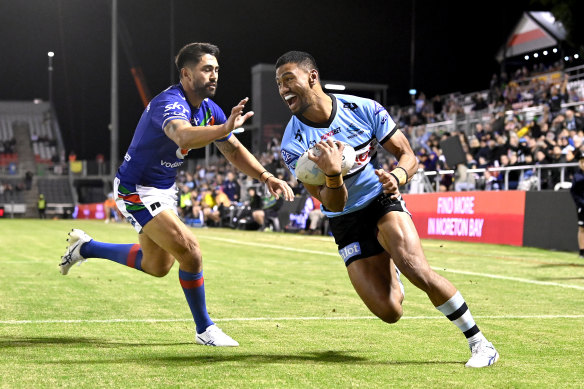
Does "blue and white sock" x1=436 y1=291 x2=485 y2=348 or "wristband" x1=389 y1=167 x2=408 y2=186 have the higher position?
"wristband" x1=389 y1=167 x2=408 y2=186

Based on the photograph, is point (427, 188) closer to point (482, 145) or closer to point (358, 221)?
point (482, 145)

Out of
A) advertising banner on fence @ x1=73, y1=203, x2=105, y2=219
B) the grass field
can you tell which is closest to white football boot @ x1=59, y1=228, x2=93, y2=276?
the grass field

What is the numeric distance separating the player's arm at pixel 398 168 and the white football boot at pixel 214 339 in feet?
5.82

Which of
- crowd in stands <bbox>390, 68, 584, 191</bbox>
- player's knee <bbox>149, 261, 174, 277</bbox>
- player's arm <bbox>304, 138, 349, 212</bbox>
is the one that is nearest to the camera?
player's arm <bbox>304, 138, 349, 212</bbox>

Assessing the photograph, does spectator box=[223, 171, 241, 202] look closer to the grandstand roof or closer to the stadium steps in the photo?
the grandstand roof

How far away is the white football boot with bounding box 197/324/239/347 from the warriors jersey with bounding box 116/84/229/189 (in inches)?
50.7

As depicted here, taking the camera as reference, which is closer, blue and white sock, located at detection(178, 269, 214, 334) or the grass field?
the grass field

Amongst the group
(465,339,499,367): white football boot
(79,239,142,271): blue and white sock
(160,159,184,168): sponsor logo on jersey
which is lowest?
(465,339,499,367): white football boot

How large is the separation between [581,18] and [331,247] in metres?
24.7

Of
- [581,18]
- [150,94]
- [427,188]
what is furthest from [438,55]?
[427,188]

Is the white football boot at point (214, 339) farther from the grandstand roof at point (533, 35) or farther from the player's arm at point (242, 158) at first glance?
the grandstand roof at point (533, 35)

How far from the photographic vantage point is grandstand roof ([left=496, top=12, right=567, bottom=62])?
41.1 meters

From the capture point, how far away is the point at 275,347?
644 centimetres

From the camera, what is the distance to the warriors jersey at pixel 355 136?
629 centimetres
